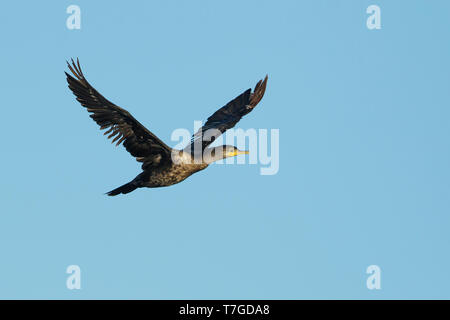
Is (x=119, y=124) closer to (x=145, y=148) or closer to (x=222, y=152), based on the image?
(x=145, y=148)

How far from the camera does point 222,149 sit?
15.5 meters

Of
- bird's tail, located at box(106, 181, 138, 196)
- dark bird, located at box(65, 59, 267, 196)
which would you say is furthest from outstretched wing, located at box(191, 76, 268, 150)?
bird's tail, located at box(106, 181, 138, 196)

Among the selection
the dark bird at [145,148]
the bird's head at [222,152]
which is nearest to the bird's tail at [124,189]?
the dark bird at [145,148]

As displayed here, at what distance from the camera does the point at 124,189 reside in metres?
15.4

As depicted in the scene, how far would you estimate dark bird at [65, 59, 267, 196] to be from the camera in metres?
14.4

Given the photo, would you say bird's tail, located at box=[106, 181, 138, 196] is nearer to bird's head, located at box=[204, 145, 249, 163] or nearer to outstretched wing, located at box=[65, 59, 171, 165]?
outstretched wing, located at box=[65, 59, 171, 165]

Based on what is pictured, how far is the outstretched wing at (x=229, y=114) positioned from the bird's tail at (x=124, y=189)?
1.65 metres

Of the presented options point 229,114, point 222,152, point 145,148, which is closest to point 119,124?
point 145,148

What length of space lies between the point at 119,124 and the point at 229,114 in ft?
12.0
